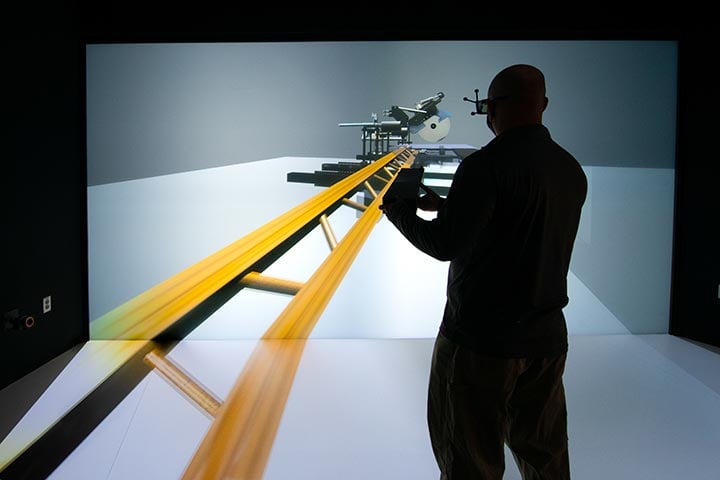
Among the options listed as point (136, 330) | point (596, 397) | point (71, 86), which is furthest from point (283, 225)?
point (596, 397)

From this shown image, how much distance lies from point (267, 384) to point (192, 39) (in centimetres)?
220

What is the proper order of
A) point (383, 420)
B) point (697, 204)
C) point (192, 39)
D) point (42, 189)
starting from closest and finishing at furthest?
point (383, 420), point (42, 189), point (192, 39), point (697, 204)

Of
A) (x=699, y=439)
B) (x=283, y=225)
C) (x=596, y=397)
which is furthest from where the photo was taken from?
(x=283, y=225)

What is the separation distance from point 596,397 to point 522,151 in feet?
6.24

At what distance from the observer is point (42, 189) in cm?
298

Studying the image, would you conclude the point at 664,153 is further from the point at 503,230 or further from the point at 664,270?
the point at 503,230

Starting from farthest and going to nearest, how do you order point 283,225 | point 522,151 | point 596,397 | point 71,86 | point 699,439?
point 283,225, point 71,86, point 596,397, point 699,439, point 522,151

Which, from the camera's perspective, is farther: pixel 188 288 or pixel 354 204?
pixel 354 204

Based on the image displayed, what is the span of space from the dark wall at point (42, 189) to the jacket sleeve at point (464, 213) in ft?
7.99

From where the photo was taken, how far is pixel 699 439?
2201mm

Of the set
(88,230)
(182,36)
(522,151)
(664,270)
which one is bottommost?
(664,270)

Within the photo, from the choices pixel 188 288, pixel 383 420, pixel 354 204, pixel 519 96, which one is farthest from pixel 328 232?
pixel 519 96

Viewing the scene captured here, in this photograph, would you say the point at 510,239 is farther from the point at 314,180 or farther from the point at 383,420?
the point at 314,180

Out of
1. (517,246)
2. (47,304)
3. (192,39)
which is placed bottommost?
(47,304)
